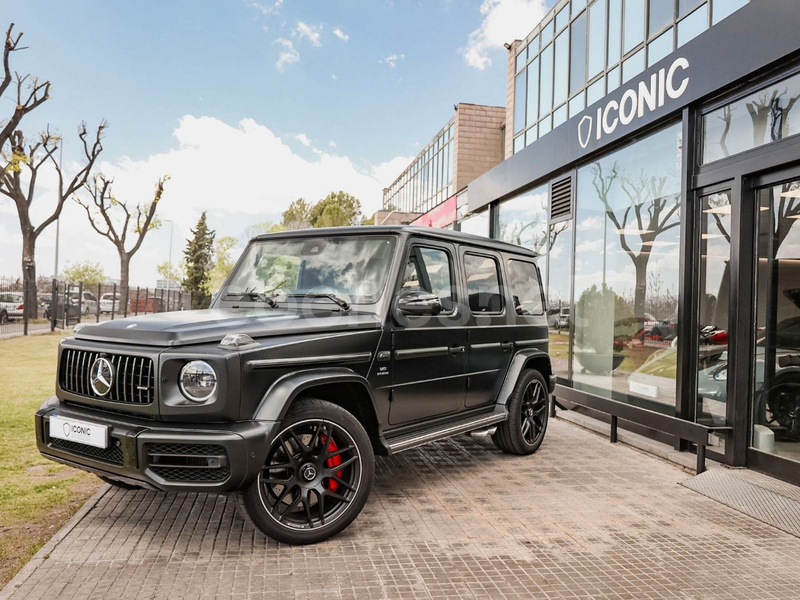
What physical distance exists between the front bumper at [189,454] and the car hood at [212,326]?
493mm

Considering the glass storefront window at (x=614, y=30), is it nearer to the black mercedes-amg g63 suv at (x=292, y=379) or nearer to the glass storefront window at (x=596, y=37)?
the glass storefront window at (x=596, y=37)

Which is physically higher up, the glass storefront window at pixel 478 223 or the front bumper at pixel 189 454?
the glass storefront window at pixel 478 223

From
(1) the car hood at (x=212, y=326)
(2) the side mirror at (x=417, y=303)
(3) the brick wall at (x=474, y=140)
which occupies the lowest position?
(1) the car hood at (x=212, y=326)

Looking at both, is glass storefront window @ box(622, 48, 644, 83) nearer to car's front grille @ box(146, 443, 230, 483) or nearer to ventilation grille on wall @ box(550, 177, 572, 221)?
ventilation grille on wall @ box(550, 177, 572, 221)

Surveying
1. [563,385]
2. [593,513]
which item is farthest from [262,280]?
[563,385]

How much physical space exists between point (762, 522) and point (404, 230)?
3.37 meters

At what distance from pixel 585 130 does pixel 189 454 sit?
7.02m

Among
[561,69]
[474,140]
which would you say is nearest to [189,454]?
[561,69]

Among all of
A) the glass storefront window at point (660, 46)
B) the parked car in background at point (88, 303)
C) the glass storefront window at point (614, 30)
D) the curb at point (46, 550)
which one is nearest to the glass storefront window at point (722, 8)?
the glass storefront window at point (660, 46)

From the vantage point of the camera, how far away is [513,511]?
15.3 feet

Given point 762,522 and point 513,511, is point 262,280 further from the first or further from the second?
point 762,522

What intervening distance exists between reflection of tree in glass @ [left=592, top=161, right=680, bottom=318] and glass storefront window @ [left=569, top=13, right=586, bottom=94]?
17.9ft

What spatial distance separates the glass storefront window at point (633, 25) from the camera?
1079cm

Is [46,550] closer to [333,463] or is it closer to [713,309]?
[333,463]
